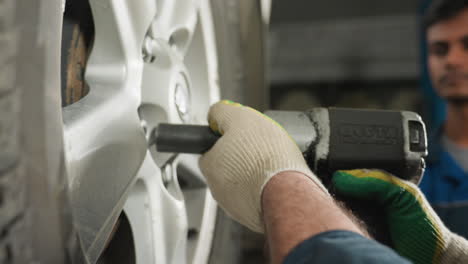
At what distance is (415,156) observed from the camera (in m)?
0.62

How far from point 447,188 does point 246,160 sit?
1.12 m

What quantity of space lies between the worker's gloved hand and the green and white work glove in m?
0.08

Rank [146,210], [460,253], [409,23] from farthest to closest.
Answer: [409,23]
[146,210]
[460,253]

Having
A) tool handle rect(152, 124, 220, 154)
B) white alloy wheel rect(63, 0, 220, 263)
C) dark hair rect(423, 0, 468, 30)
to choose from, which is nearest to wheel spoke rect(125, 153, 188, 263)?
white alloy wheel rect(63, 0, 220, 263)

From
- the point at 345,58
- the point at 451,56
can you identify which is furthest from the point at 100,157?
the point at 345,58

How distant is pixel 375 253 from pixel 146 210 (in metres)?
0.48

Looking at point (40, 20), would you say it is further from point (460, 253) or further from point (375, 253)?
point (460, 253)

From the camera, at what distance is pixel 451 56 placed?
1.43 meters

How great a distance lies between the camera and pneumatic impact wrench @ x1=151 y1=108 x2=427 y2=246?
0.62 metres

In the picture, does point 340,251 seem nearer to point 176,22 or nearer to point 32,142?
point 32,142

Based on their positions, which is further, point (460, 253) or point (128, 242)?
point (128, 242)

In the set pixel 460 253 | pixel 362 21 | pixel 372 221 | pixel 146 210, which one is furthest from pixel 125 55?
pixel 362 21

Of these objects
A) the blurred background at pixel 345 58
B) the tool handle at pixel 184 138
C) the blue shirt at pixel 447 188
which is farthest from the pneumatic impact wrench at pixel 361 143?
the blurred background at pixel 345 58

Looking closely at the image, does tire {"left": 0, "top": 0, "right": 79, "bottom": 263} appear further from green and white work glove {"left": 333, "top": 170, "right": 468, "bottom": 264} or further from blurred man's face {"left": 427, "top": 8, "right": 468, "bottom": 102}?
blurred man's face {"left": 427, "top": 8, "right": 468, "bottom": 102}
